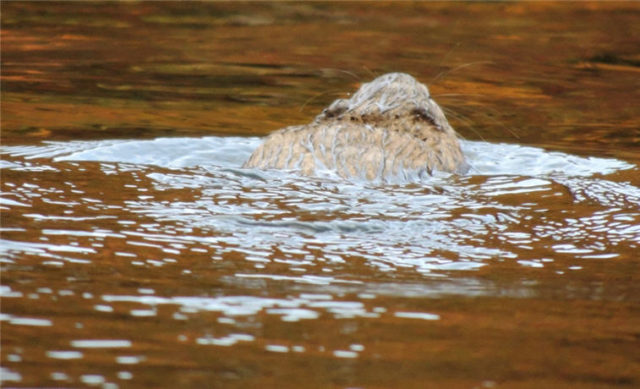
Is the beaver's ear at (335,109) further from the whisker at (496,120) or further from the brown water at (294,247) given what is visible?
the whisker at (496,120)

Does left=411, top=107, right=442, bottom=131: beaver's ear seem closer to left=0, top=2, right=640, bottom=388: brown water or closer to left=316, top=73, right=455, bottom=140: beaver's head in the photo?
left=316, top=73, right=455, bottom=140: beaver's head

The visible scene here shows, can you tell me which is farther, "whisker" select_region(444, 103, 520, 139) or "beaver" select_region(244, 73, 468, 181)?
"whisker" select_region(444, 103, 520, 139)

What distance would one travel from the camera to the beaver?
5.36 metres

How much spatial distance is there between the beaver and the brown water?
0.17 m

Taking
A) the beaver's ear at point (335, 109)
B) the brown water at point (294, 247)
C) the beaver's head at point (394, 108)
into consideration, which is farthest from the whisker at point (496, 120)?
the beaver's ear at point (335, 109)

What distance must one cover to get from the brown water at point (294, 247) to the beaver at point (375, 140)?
17 cm

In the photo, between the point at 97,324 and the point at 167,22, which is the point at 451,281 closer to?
the point at 97,324

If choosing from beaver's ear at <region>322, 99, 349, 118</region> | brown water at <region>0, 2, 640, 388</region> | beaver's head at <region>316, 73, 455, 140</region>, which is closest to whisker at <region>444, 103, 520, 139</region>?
brown water at <region>0, 2, 640, 388</region>

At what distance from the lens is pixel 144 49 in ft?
34.0

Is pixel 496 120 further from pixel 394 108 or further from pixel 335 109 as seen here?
pixel 335 109

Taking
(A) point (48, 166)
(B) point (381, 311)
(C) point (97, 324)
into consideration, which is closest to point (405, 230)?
(B) point (381, 311)

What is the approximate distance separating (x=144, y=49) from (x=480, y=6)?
191 inches

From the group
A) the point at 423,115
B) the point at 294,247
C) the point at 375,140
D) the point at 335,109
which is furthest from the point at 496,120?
the point at 294,247

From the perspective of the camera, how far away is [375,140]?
5.62 meters
